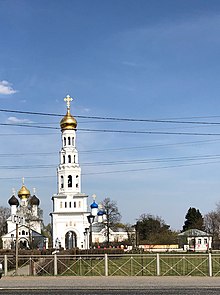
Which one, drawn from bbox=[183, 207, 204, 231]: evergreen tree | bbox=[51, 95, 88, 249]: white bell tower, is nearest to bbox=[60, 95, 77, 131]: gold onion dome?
bbox=[51, 95, 88, 249]: white bell tower

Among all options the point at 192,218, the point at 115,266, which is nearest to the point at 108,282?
the point at 115,266

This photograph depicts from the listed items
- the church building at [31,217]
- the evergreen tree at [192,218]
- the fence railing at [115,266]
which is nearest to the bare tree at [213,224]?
the evergreen tree at [192,218]

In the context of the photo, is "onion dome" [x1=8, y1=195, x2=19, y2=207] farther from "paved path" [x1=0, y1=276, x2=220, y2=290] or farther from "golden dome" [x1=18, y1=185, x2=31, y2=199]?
"paved path" [x1=0, y1=276, x2=220, y2=290]

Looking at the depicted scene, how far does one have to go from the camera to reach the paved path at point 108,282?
19.8 meters

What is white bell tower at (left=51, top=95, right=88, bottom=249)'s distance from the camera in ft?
289

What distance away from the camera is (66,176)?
291 ft

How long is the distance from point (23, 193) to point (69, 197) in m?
16.1

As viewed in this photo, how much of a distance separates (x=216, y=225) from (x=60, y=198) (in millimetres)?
32761

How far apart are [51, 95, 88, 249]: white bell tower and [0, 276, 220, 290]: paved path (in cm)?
6519

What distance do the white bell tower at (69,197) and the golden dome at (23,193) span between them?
13.6 m

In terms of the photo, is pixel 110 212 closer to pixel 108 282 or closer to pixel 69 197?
pixel 69 197

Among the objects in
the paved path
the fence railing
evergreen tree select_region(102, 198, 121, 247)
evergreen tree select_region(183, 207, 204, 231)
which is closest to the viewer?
the paved path

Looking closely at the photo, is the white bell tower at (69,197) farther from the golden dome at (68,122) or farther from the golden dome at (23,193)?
the golden dome at (23,193)

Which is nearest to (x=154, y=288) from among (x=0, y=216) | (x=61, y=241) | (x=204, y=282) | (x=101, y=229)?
(x=204, y=282)
